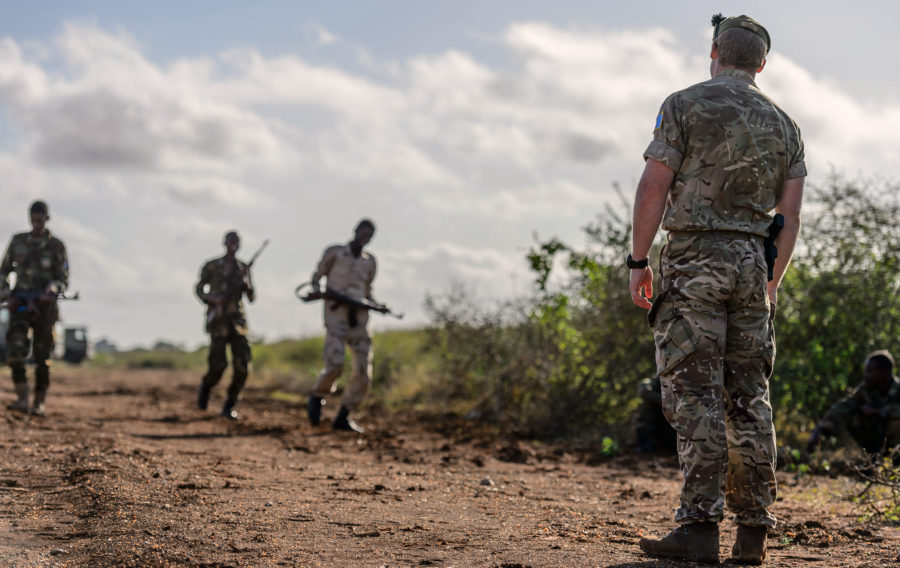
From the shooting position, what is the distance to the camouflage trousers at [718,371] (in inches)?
171

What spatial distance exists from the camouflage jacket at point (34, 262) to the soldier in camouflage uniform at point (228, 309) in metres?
1.79

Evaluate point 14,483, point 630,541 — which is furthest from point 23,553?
point 630,541

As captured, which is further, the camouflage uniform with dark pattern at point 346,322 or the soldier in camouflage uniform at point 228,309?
the soldier in camouflage uniform at point 228,309

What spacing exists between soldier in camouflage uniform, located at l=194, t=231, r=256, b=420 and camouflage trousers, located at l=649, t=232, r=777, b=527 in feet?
28.2

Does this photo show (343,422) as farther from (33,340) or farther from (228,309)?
(33,340)

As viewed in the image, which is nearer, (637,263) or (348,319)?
(637,263)

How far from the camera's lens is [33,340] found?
1125 cm

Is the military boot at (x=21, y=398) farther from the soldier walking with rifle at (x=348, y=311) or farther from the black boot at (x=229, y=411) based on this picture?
the soldier walking with rifle at (x=348, y=311)

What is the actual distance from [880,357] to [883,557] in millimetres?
4813

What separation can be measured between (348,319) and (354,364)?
1.70 feet

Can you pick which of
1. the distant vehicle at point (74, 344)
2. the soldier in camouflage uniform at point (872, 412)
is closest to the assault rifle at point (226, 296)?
the soldier in camouflage uniform at point (872, 412)

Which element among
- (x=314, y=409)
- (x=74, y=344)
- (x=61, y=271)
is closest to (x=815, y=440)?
(x=314, y=409)

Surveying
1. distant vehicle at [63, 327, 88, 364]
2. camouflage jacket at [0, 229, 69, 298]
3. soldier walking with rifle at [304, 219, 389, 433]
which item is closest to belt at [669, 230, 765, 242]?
soldier walking with rifle at [304, 219, 389, 433]

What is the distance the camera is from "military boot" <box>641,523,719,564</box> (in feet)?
14.1
